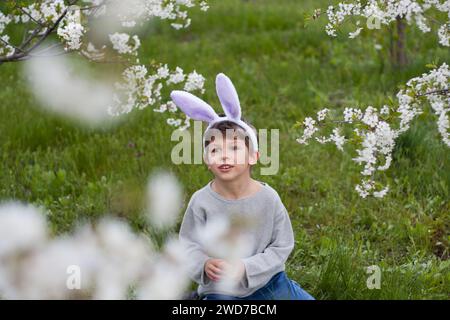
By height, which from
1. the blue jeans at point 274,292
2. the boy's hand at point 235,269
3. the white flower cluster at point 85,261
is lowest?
the white flower cluster at point 85,261

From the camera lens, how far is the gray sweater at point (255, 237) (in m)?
2.92

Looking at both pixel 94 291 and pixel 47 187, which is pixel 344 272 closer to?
pixel 94 291

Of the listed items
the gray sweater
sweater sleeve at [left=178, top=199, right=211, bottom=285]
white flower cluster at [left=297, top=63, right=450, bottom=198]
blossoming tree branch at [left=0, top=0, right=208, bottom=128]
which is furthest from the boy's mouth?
blossoming tree branch at [left=0, top=0, right=208, bottom=128]

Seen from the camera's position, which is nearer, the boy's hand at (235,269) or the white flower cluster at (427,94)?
the boy's hand at (235,269)

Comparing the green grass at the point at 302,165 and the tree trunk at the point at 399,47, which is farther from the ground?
the tree trunk at the point at 399,47

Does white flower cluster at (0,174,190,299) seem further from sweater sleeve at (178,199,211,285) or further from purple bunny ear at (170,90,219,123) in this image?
purple bunny ear at (170,90,219,123)

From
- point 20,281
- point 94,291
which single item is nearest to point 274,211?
point 94,291

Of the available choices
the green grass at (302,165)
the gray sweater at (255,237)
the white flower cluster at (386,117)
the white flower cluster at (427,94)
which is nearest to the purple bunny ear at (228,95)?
the gray sweater at (255,237)

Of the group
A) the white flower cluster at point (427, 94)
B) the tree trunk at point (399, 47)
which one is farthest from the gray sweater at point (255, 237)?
the tree trunk at point (399, 47)

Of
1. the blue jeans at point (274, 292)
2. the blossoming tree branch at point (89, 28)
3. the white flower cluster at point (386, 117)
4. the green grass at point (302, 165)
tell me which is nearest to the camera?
the blue jeans at point (274, 292)

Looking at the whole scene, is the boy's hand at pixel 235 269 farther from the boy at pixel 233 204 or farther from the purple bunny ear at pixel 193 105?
the purple bunny ear at pixel 193 105

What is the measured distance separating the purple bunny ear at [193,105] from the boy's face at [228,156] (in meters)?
0.09

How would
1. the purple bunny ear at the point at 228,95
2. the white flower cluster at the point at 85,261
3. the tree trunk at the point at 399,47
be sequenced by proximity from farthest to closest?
the tree trunk at the point at 399,47
the white flower cluster at the point at 85,261
the purple bunny ear at the point at 228,95

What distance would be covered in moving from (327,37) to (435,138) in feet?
7.67
